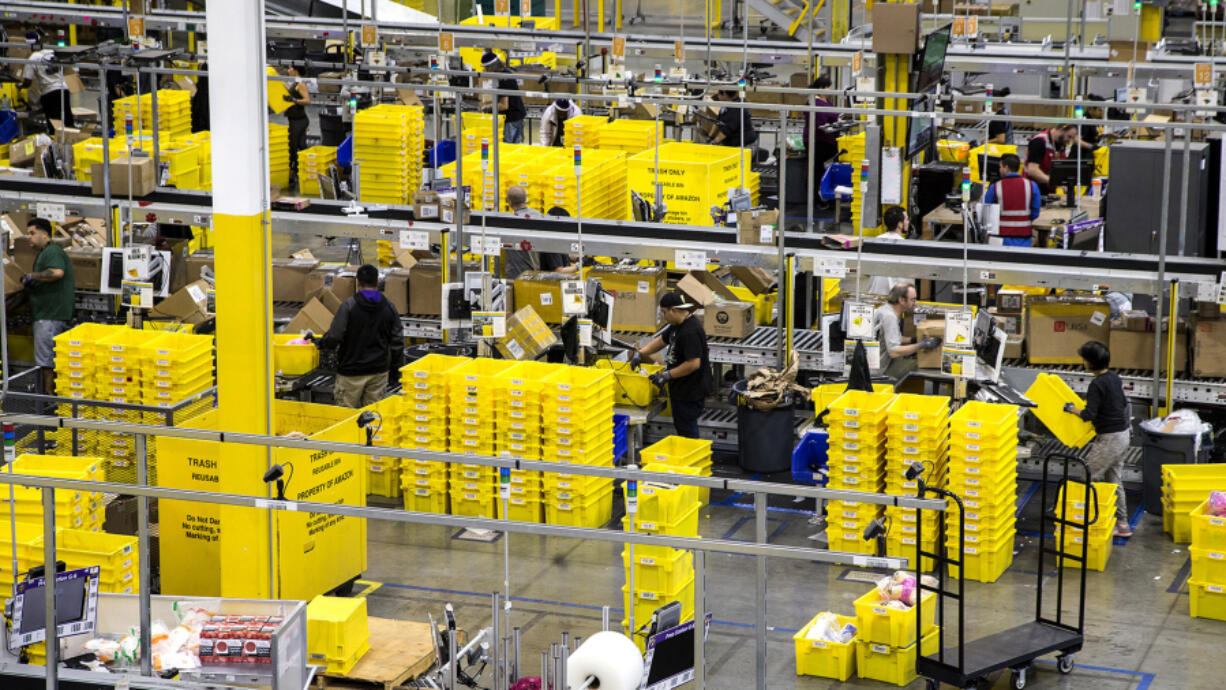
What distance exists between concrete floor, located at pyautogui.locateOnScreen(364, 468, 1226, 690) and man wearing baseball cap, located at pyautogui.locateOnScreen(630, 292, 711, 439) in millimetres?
886

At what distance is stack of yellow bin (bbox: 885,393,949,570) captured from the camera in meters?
11.0

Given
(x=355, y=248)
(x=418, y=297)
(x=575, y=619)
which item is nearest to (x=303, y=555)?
(x=575, y=619)

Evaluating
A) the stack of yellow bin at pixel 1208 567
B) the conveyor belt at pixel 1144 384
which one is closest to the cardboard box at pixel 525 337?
the conveyor belt at pixel 1144 384

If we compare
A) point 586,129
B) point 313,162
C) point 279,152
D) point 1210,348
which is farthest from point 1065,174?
point 279,152

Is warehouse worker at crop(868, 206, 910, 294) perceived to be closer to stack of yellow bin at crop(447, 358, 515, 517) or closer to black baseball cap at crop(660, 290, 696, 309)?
black baseball cap at crop(660, 290, 696, 309)

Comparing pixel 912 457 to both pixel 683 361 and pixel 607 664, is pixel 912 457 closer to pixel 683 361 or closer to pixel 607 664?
pixel 683 361

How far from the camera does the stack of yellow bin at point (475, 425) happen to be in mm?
11672

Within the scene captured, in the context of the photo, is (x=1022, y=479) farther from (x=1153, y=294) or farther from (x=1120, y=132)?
(x=1120, y=132)

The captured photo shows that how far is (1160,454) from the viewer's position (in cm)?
1206

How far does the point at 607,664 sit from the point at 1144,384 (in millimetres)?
6866

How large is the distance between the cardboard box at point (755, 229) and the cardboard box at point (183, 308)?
15.2 ft

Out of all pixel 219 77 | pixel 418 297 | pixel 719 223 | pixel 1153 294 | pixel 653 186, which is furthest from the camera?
pixel 653 186

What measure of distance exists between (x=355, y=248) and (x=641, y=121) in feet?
13.5

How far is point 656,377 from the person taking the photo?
41.2ft
